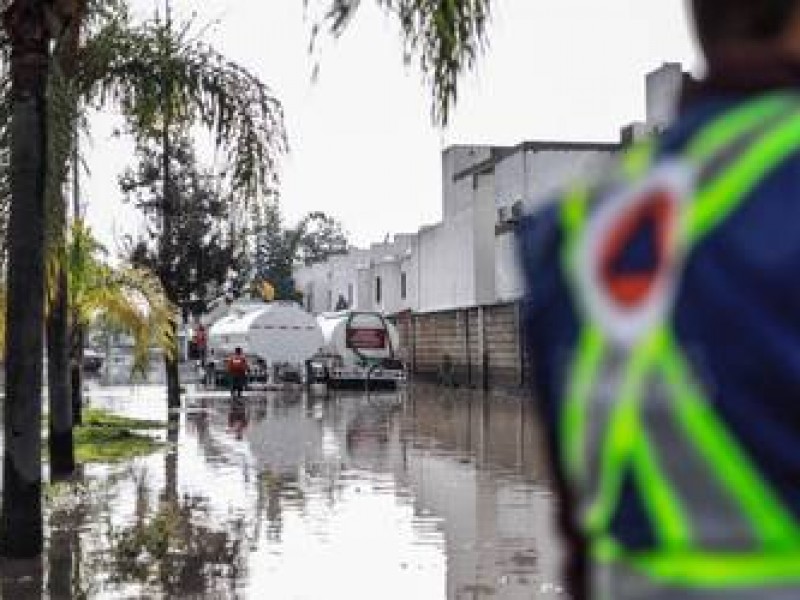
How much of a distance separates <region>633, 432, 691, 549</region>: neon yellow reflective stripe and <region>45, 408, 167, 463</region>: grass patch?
17.1 metres

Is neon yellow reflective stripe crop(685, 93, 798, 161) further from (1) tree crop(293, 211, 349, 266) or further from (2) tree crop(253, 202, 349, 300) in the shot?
(1) tree crop(293, 211, 349, 266)

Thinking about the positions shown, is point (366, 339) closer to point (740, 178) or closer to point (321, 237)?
point (740, 178)

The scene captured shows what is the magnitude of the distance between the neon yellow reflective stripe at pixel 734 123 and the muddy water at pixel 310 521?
7.25m

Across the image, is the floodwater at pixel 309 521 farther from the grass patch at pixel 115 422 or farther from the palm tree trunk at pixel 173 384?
the palm tree trunk at pixel 173 384

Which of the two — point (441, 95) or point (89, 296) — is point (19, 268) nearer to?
point (441, 95)

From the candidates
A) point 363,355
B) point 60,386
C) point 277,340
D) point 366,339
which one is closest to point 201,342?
point 277,340

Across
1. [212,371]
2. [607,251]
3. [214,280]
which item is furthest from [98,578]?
[212,371]

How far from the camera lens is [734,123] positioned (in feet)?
4.83

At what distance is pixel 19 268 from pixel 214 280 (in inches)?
1054

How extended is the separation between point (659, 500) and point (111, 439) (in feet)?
68.2

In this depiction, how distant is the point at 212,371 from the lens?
5134 centimetres

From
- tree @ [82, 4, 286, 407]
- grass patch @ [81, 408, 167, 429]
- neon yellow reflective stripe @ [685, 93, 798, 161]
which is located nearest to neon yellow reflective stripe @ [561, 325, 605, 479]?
neon yellow reflective stripe @ [685, 93, 798, 161]

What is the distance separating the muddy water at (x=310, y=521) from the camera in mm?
8914

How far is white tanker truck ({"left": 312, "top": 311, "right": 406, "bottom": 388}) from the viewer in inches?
1766
